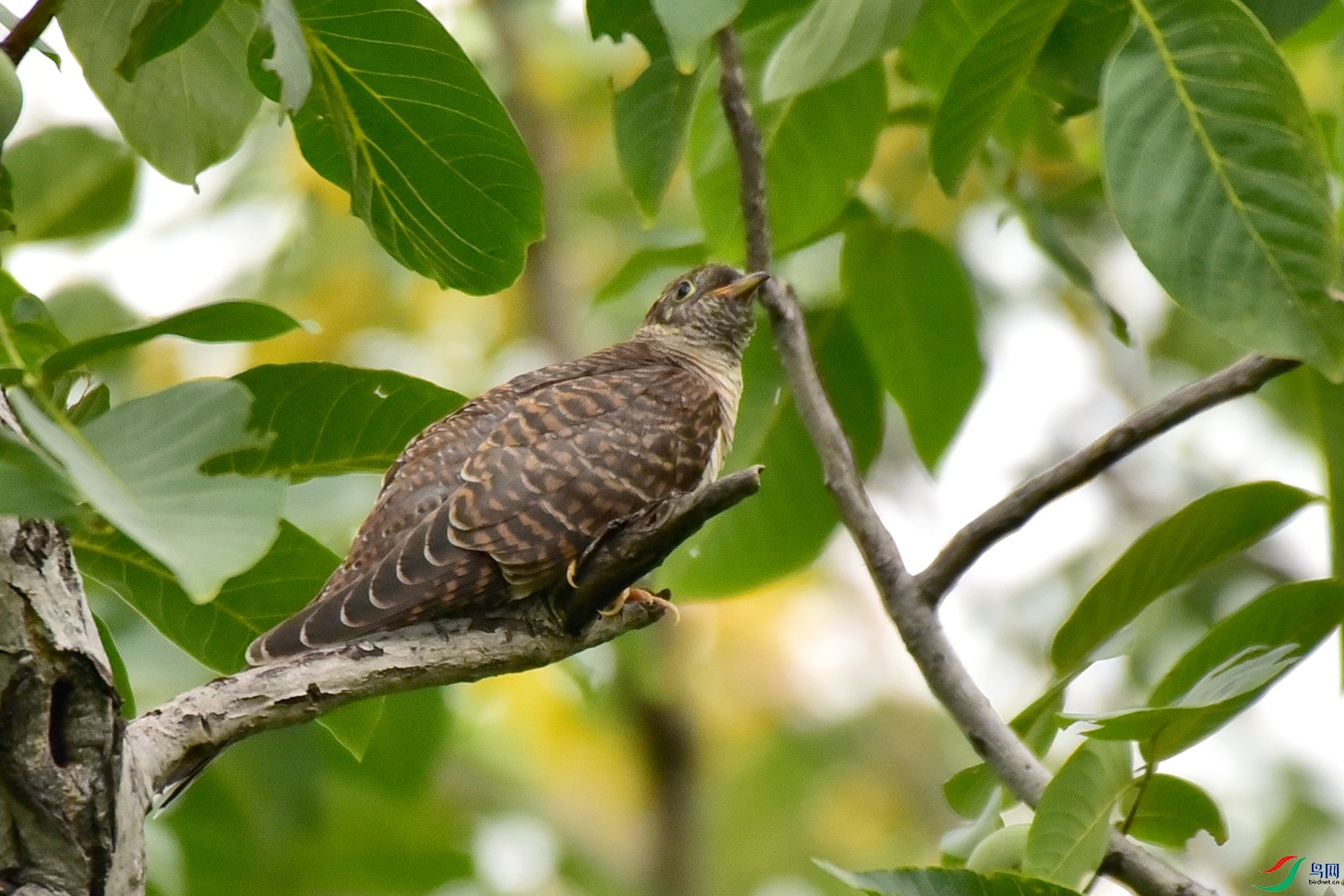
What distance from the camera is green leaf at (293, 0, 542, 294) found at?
6.95 ft

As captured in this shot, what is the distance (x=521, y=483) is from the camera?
3227 mm

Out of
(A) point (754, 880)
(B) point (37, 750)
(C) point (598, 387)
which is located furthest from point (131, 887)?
(A) point (754, 880)

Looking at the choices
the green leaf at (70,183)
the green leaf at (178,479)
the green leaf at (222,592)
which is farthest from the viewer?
the green leaf at (70,183)

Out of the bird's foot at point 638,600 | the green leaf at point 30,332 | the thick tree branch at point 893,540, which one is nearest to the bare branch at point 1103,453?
the thick tree branch at point 893,540

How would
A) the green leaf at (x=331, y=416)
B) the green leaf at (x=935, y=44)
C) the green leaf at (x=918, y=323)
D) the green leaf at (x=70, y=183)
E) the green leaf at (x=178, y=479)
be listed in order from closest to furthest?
the green leaf at (x=178, y=479) < the green leaf at (x=331, y=416) < the green leaf at (x=935, y=44) < the green leaf at (x=918, y=323) < the green leaf at (x=70, y=183)

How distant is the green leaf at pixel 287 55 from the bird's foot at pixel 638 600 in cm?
125

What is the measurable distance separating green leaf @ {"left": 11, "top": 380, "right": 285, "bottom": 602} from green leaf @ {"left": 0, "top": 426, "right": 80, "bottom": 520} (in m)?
0.03

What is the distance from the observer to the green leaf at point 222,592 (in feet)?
7.52

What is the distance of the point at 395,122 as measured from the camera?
2215 millimetres

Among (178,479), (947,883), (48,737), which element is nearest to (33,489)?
(178,479)

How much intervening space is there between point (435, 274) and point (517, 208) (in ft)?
0.58

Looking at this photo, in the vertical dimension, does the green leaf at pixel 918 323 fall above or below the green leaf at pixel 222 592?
above

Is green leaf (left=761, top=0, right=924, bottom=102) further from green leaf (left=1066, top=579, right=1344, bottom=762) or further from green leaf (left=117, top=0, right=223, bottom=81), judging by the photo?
green leaf (left=1066, top=579, right=1344, bottom=762)

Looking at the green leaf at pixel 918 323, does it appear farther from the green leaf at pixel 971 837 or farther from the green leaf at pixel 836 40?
the green leaf at pixel 836 40
